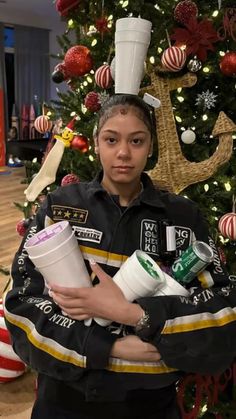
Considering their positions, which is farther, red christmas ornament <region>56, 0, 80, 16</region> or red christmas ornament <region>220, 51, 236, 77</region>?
red christmas ornament <region>56, 0, 80, 16</region>

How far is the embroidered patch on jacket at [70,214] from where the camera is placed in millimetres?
1052

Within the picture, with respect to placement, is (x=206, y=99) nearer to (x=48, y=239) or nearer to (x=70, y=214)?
(x=70, y=214)

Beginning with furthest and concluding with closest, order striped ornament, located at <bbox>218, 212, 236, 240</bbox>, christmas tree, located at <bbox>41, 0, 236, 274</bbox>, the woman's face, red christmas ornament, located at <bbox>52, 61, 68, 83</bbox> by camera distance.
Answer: red christmas ornament, located at <bbox>52, 61, 68, 83</bbox> → christmas tree, located at <bbox>41, 0, 236, 274</bbox> → striped ornament, located at <bbox>218, 212, 236, 240</bbox> → the woman's face

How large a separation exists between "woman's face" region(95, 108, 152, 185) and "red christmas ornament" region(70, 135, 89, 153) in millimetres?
1010

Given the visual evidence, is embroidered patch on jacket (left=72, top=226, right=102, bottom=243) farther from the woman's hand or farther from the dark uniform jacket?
the woman's hand

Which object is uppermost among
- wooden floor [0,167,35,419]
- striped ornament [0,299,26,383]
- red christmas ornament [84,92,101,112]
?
red christmas ornament [84,92,101,112]

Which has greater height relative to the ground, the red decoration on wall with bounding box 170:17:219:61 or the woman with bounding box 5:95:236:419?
the red decoration on wall with bounding box 170:17:219:61

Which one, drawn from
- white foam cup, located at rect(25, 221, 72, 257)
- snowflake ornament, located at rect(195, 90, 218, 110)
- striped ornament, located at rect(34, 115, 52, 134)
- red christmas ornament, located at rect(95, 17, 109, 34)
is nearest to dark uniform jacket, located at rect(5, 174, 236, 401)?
white foam cup, located at rect(25, 221, 72, 257)

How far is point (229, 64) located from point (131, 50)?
0.53m

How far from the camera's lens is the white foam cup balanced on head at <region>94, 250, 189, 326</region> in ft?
2.96

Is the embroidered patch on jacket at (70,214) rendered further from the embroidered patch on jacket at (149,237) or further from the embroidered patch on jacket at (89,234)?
the embroidered patch on jacket at (149,237)

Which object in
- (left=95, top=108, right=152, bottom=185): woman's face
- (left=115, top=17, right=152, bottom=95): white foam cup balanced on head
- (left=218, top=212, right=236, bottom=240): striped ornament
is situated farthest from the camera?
(left=218, top=212, right=236, bottom=240): striped ornament

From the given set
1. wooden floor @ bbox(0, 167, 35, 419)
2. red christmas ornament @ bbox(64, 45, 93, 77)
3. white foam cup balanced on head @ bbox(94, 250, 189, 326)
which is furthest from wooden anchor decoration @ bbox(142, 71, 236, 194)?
wooden floor @ bbox(0, 167, 35, 419)

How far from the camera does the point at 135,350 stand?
36.4 inches
